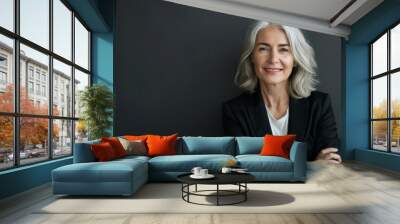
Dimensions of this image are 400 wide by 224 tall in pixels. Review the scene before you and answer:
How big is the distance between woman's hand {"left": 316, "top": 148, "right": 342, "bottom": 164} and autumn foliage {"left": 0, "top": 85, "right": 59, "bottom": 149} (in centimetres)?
561

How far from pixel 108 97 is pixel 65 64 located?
120 cm

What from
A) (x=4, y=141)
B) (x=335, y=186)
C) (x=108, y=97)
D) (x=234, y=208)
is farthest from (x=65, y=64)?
(x=335, y=186)

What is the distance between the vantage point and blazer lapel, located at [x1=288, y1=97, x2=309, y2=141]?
8602mm

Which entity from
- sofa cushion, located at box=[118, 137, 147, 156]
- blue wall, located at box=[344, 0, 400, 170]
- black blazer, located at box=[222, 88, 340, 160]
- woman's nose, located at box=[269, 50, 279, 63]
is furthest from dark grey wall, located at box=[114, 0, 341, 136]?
blue wall, located at box=[344, 0, 400, 170]

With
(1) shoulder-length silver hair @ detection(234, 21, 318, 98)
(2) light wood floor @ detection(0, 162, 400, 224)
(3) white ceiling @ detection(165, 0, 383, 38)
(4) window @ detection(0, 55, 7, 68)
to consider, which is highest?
(3) white ceiling @ detection(165, 0, 383, 38)

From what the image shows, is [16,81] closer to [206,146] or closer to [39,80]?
[39,80]

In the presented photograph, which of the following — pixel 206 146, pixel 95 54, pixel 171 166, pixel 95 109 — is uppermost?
pixel 95 54

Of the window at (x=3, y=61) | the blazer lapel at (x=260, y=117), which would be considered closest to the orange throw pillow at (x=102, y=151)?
the window at (x=3, y=61)

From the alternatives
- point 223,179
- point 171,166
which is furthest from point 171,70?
point 223,179

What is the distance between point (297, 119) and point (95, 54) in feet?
15.7

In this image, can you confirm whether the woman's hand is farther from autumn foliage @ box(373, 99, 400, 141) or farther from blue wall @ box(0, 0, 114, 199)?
blue wall @ box(0, 0, 114, 199)

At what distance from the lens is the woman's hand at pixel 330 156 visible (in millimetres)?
8664

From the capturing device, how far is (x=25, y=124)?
5.42 m

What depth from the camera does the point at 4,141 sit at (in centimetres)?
486
